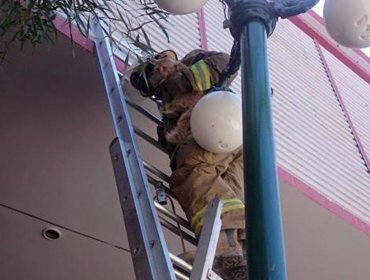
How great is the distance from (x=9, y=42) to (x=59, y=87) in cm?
43

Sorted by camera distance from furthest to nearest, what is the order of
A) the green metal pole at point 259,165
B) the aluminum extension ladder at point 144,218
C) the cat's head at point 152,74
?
the cat's head at point 152,74, the aluminum extension ladder at point 144,218, the green metal pole at point 259,165

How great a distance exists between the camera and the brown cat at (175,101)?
3285mm

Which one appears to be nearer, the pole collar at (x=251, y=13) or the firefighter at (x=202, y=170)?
the pole collar at (x=251, y=13)

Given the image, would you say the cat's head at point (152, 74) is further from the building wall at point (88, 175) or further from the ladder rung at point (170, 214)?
the ladder rung at point (170, 214)

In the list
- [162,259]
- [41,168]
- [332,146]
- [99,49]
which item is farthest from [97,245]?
[162,259]

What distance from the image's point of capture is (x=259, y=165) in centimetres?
192

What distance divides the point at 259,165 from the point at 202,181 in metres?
1.11

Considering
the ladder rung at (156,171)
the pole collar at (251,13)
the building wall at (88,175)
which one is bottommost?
the building wall at (88,175)

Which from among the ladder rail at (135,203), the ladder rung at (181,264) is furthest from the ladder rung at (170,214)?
the ladder rung at (181,264)

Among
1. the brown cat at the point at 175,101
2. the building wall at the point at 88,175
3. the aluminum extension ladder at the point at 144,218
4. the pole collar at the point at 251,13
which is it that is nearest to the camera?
the aluminum extension ladder at the point at 144,218

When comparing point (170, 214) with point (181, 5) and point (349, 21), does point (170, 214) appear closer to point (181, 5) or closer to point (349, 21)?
point (181, 5)

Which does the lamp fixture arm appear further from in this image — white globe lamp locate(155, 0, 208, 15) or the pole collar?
white globe lamp locate(155, 0, 208, 15)

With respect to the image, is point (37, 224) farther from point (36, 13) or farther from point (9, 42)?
point (36, 13)

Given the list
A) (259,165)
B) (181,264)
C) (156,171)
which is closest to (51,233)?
(156,171)
